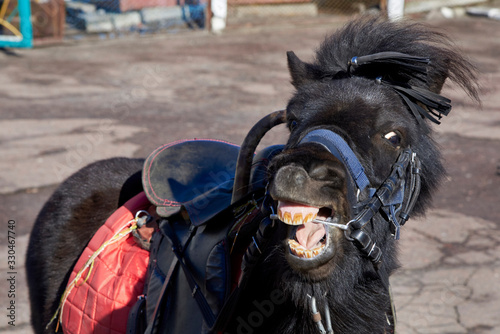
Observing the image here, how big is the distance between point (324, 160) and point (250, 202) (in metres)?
0.61

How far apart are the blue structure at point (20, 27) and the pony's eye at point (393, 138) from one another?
9.82m

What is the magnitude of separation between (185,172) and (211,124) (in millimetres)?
4980

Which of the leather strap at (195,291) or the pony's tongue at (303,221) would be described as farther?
the leather strap at (195,291)

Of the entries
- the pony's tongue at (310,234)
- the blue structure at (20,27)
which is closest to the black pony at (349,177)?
the pony's tongue at (310,234)

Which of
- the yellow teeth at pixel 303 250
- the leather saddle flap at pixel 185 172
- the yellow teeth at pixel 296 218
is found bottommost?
the leather saddle flap at pixel 185 172

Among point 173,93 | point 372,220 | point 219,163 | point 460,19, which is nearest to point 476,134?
point 173,93

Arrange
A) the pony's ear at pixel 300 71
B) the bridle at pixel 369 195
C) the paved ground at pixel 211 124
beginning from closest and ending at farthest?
the bridle at pixel 369 195 < the pony's ear at pixel 300 71 < the paved ground at pixel 211 124

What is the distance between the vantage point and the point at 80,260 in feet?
8.87

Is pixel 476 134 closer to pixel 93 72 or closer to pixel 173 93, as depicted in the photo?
pixel 173 93

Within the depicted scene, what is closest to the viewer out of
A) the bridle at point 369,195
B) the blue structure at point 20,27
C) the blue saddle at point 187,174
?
the bridle at point 369,195

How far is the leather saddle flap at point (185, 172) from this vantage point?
251cm

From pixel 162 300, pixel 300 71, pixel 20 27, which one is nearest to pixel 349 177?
pixel 300 71

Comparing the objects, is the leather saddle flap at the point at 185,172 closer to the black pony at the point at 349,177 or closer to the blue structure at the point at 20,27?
the black pony at the point at 349,177

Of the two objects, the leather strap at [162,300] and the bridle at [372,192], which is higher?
the bridle at [372,192]
